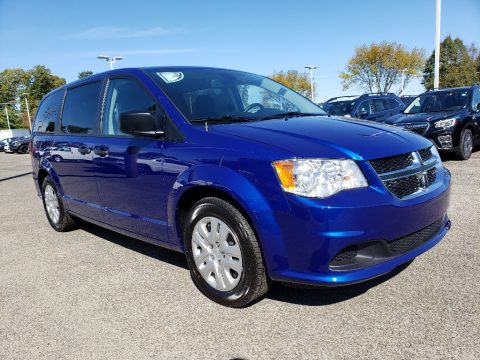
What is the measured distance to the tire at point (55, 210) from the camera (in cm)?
521

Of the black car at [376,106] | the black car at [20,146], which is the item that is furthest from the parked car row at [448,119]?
the black car at [20,146]

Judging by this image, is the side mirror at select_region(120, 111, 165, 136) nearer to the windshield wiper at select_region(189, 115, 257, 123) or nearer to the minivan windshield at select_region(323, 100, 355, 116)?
the windshield wiper at select_region(189, 115, 257, 123)

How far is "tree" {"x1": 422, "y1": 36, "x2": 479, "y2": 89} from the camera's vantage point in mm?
59094

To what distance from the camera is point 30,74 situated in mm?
83812

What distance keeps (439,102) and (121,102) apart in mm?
7938

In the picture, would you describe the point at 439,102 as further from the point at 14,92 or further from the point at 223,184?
the point at 14,92

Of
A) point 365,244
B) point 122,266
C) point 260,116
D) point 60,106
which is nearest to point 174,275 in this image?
point 122,266

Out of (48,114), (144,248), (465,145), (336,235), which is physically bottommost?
(144,248)

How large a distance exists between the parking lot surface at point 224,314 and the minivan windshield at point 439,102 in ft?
19.3

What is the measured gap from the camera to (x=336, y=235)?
244 centimetres

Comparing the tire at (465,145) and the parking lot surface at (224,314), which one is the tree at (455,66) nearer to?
the tire at (465,145)

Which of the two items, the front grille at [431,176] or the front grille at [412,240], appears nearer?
the front grille at [412,240]

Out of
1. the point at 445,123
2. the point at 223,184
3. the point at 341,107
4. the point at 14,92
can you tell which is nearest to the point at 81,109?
the point at 223,184

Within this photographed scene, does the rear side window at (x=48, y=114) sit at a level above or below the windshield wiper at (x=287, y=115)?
above
